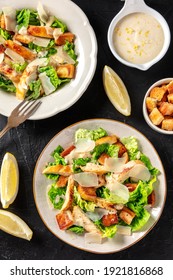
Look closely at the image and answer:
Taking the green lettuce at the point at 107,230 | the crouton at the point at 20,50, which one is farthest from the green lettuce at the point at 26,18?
the green lettuce at the point at 107,230

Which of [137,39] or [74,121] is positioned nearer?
[137,39]

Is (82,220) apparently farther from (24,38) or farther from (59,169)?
(24,38)

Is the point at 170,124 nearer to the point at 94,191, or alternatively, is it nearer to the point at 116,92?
the point at 116,92

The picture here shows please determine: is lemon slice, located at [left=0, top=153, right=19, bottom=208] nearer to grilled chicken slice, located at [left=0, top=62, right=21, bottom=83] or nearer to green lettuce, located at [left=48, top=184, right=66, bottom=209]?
green lettuce, located at [left=48, top=184, right=66, bottom=209]

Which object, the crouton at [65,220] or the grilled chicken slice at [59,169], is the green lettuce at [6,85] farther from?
the crouton at [65,220]

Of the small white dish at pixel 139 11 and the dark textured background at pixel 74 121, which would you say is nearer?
the small white dish at pixel 139 11

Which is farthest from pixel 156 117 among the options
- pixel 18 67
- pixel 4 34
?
pixel 4 34
